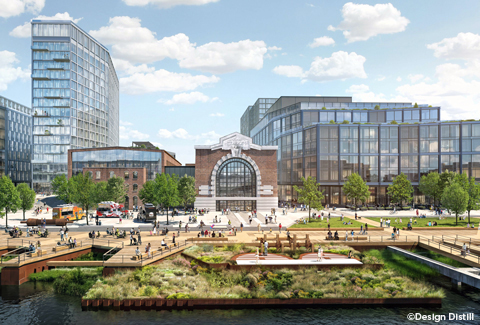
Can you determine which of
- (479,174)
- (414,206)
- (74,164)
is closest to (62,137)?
(74,164)

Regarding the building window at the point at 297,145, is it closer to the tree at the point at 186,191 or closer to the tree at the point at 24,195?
the tree at the point at 186,191

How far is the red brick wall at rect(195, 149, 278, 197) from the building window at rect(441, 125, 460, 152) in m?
45.2

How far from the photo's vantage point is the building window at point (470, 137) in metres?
84.8

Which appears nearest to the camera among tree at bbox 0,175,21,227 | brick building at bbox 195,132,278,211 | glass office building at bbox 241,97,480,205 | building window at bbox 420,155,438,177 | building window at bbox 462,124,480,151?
tree at bbox 0,175,21,227

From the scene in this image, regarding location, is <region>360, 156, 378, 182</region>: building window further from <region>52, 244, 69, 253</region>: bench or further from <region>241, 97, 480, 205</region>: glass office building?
<region>52, 244, 69, 253</region>: bench

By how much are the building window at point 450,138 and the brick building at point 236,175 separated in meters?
45.1

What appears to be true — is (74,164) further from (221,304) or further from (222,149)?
(221,304)

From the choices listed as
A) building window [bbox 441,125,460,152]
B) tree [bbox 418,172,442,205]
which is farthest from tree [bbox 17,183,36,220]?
building window [bbox 441,125,460,152]

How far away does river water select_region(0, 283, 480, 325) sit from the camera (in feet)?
79.2

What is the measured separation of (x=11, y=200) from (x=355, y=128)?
74386mm

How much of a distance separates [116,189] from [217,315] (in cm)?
4957

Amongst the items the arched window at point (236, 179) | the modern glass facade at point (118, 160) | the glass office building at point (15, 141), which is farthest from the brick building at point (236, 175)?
the glass office building at point (15, 141)

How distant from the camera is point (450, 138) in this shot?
85.8 metres

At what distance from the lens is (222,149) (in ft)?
238
